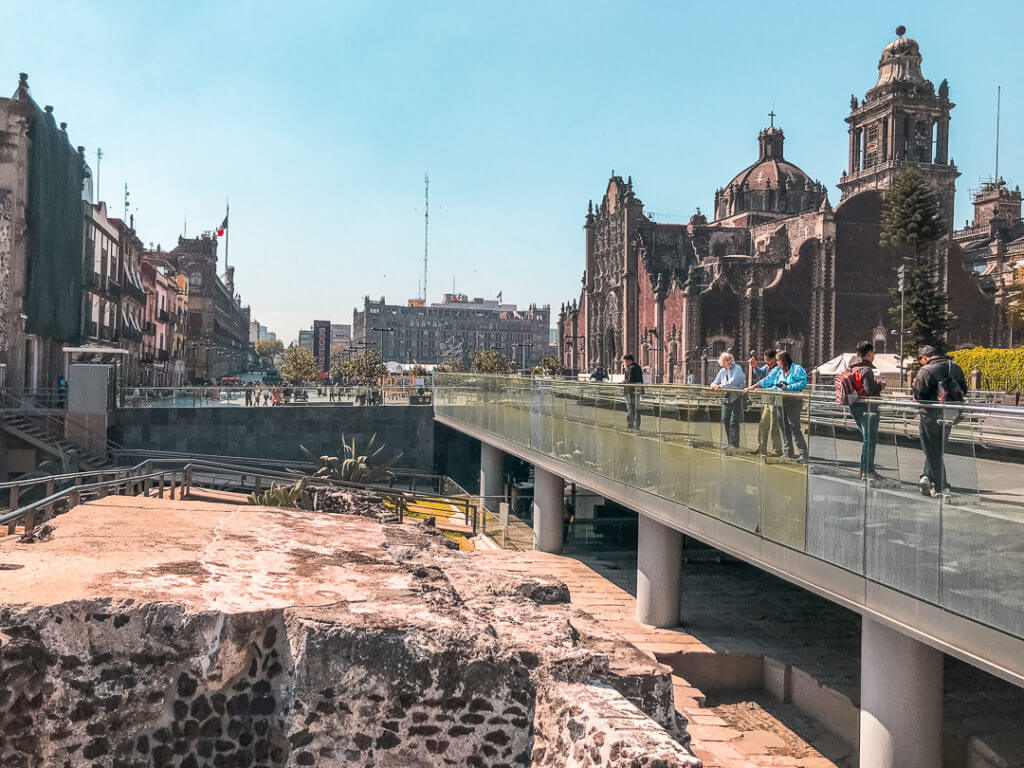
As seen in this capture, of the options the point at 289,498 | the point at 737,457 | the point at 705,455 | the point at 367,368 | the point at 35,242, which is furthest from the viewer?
the point at 367,368

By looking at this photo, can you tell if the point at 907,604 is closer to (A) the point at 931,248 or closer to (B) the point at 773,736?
(B) the point at 773,736

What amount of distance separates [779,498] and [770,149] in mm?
82414

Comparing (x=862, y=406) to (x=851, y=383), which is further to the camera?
(x=851, y=383)

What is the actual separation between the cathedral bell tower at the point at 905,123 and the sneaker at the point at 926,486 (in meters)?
68.4

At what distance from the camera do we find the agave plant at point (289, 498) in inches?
772

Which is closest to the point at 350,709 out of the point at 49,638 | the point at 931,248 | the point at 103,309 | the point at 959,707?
the point at 49,638

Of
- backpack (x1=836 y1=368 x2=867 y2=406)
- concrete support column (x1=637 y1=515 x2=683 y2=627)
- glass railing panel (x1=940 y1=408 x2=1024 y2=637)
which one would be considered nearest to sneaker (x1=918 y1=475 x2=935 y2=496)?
glass railing panel (x1=940 y1=408 x2=1024 y2=637)

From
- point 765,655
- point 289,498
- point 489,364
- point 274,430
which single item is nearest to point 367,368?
point 489,364

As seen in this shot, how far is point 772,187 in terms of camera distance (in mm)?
83188

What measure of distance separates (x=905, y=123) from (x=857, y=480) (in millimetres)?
71450

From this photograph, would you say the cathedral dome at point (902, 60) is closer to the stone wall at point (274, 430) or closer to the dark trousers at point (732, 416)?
the stone wall at point (274, 430)

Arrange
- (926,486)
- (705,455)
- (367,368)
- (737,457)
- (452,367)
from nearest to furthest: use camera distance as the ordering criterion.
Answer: (926,486), (737,457), (705,455), (367,368), (452,367)

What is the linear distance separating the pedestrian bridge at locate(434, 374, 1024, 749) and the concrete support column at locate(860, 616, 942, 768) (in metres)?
0.07

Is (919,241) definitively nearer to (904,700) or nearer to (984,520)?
(904,700)
